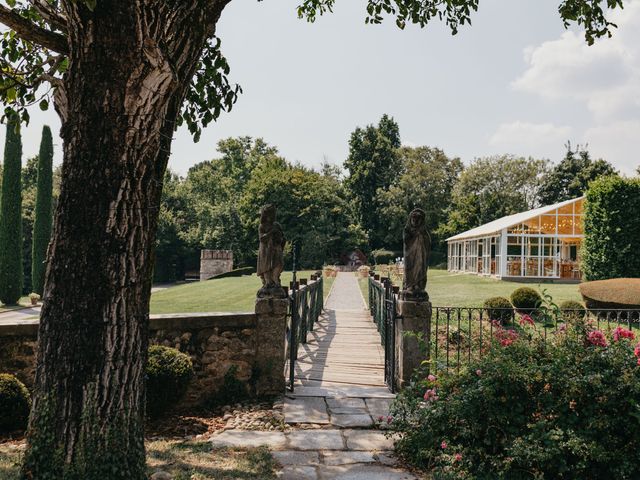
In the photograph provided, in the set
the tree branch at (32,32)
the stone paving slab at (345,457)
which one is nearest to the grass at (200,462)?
the stone paving slab at (345,457)

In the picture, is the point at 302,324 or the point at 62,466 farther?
the point at 302,324

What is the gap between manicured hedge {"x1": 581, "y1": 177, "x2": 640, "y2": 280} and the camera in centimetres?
1588

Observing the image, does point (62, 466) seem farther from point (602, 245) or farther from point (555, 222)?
point (555, 222)

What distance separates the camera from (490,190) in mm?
46156

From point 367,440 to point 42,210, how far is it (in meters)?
26.6

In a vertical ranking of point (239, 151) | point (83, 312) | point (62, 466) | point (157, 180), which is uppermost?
point (239, 151)

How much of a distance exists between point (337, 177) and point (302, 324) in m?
50.3

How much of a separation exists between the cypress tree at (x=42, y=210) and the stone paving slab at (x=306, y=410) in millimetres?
24467

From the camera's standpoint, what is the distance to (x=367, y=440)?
520 cm

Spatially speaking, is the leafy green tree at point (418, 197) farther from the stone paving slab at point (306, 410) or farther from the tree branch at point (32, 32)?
the tree branch at point (32, 32)

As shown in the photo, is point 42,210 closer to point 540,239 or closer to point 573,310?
point 540,239

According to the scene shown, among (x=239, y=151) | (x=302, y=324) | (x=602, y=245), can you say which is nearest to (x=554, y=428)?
(x=302, y=324)

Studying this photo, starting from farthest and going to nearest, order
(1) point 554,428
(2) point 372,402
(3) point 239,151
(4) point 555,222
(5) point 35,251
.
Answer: (3) point 239,151 → (5) point 35,251 → (4) point 555,222 → (2) point 372,402 → (1) point 554,428

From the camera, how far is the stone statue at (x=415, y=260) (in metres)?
7.07
